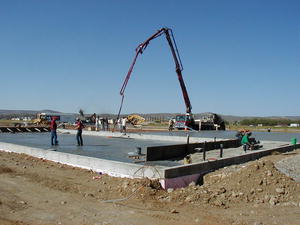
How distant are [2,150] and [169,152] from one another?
7617 mm

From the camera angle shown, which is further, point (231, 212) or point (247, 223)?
point (231, 212)

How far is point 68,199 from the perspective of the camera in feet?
24.2

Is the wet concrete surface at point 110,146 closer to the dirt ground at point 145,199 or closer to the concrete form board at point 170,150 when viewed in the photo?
the concrete form board at point 170,150

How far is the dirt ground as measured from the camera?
6.33 meters

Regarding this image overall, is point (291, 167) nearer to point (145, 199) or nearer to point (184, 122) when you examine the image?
point (145, 199)

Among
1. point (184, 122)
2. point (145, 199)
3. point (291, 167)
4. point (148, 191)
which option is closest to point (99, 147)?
point (148, 191)

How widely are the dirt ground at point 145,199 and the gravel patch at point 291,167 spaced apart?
0.67m

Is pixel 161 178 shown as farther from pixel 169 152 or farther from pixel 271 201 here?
pixel 169 152

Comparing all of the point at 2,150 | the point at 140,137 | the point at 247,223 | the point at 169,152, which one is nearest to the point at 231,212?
the point at 247,223

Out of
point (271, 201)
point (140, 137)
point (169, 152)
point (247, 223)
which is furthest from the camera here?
point (140, 137)

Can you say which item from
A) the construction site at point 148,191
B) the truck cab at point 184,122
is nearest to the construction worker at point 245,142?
the construction site at point 148,191

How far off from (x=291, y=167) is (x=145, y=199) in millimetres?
5225

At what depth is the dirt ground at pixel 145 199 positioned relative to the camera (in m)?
6.33

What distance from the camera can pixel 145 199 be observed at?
7562 millimetres
